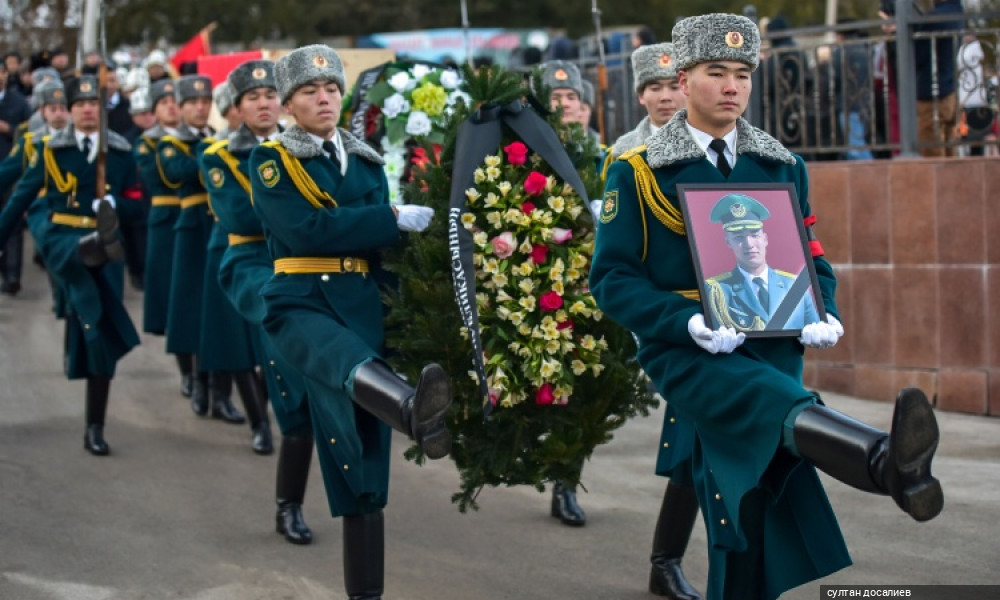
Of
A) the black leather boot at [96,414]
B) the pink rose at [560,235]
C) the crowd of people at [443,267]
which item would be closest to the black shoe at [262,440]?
the crowd of people at [443,267]

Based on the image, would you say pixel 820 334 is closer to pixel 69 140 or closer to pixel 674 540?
pixel 674 540

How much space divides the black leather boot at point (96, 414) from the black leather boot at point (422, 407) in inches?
169

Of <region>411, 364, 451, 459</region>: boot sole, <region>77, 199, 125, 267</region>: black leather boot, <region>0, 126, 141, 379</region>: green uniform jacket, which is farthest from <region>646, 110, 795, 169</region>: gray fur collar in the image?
<region>0, 126, 141, 379</region>: green uniform jacket

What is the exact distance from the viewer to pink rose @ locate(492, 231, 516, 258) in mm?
6082

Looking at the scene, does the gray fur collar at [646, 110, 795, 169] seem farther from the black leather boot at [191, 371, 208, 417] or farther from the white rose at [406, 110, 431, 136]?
the black leather boot at [191, 371, 208, 417]

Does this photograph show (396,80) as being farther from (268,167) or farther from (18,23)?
(18,23)

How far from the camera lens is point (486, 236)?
610 cm

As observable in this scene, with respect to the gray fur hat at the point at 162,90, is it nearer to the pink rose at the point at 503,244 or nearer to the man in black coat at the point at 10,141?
the man in black coat at the point at 10,141

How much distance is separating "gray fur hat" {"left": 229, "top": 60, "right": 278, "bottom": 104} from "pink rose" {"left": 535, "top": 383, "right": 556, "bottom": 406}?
2767 millimetres

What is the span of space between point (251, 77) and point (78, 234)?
1.90 meters

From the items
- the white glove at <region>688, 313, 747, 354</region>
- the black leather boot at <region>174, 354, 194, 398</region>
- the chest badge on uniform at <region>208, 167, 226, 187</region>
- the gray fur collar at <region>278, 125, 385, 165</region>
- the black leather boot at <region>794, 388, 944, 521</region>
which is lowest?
the black leather boot at <region>174, 354, 194, 398</region>

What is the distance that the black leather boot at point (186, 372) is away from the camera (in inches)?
433

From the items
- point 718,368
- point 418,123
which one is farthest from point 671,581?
point 418,123

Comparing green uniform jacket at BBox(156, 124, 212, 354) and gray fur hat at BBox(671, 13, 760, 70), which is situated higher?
gray fur hat at BBox(671, 13, 760, 70)
